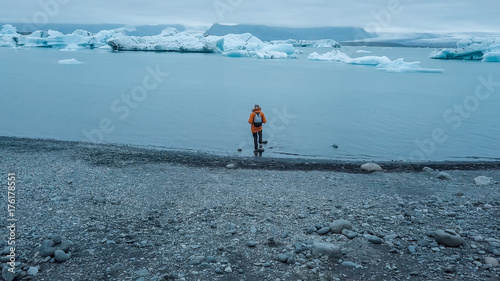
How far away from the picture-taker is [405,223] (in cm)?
566

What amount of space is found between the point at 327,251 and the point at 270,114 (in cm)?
1456

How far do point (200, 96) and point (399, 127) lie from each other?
1263 centimetres

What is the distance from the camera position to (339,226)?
5.35 m

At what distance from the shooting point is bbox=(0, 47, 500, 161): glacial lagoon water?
1300 cm

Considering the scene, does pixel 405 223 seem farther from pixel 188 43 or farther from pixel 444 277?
pixel 188 43

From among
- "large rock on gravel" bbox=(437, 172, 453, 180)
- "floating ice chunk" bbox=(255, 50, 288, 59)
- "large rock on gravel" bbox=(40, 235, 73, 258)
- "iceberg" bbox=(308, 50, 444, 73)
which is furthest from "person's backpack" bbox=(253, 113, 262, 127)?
"floating ice chunk" bbox=(255, 50, 288, 59)

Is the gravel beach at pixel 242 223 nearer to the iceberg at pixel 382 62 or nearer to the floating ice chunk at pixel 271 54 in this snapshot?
the iceberg at pixel 382 62

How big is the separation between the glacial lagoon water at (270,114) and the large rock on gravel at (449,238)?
6.43 meters

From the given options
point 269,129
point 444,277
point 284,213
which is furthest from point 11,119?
point 444,277

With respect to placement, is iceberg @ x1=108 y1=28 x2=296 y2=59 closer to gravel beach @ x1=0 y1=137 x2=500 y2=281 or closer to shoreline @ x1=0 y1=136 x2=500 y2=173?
shoreline @ x1=0 y1=136 x2=500 y2=173

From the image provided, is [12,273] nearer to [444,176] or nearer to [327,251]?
[327,251]

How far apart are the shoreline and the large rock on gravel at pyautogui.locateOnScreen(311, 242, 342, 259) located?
4.70 metres

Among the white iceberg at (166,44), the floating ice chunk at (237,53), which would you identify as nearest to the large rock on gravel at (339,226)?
the floating ice chunk at (237,53)

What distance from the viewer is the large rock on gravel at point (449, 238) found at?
4.92m
